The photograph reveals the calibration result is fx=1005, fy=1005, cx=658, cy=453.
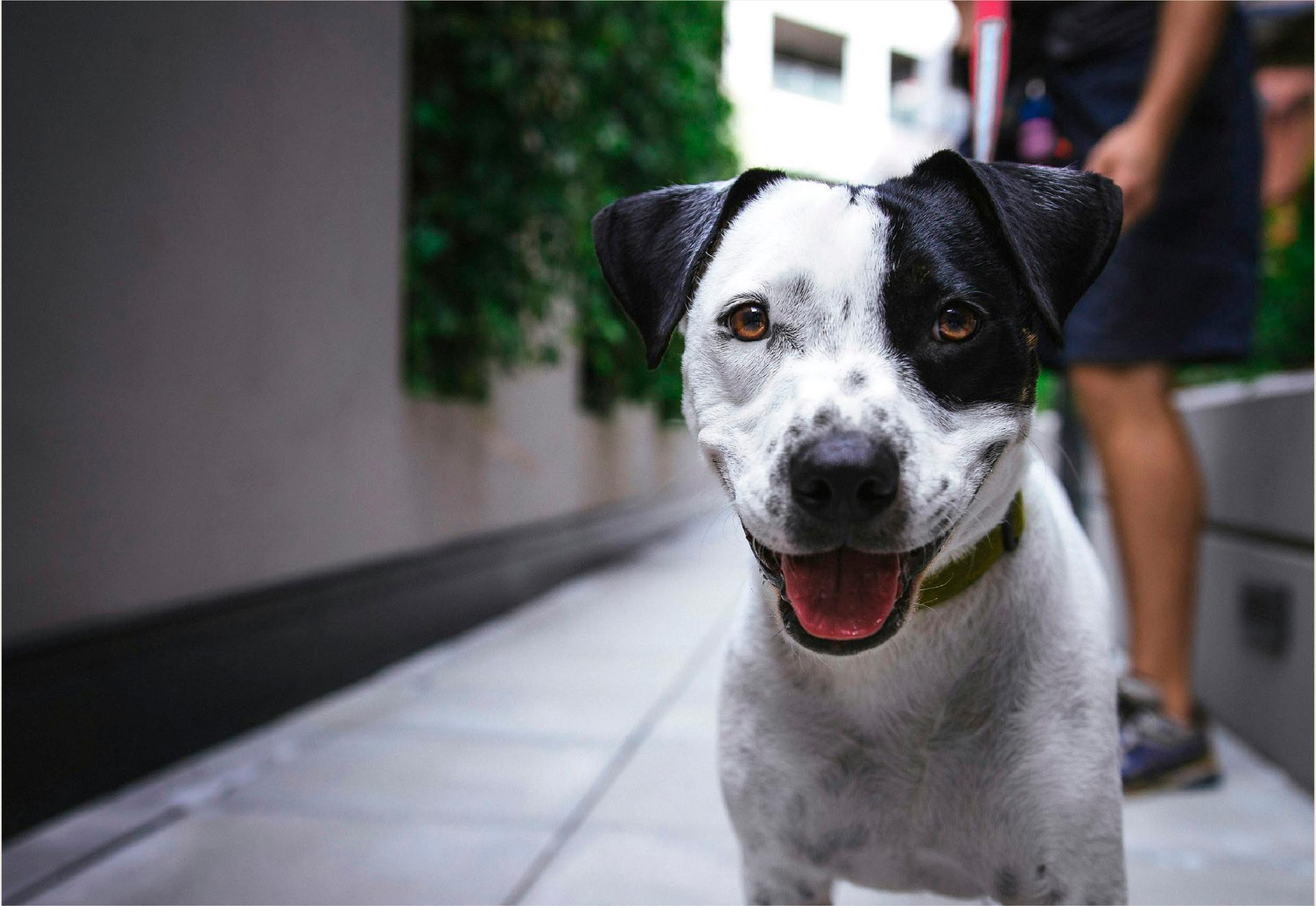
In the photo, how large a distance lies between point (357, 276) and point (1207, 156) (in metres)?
2.70

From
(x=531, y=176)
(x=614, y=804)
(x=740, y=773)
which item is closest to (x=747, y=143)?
(x=531, y=176)

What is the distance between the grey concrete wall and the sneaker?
2466 mm

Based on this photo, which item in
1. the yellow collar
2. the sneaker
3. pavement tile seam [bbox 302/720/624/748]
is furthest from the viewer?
pavement tile seam [bbox 302/720/624/748]

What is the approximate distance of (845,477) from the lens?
1.13m

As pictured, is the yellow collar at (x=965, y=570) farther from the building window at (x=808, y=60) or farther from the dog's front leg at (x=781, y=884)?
the building window at (x=808, y=60)

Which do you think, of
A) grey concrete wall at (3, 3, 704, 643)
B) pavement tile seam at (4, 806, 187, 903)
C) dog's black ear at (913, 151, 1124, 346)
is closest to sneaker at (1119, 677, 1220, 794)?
dog's black ear at (913, 151, 1124, 346)

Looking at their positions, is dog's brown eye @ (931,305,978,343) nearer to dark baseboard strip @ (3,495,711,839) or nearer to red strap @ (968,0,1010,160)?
red strap @ (968,0,1010,160)

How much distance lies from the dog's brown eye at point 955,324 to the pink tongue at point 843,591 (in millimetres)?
289

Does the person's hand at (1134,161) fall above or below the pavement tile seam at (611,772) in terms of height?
above

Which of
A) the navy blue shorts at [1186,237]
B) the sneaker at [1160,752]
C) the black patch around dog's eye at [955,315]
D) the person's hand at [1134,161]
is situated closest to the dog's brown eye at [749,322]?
the black patch around dog's eye at [955,315]

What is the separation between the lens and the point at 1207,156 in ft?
8.52

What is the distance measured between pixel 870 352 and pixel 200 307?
2.11 m

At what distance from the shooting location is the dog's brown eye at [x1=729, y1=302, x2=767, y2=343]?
1.34m

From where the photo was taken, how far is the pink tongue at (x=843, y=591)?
48.4 inches
